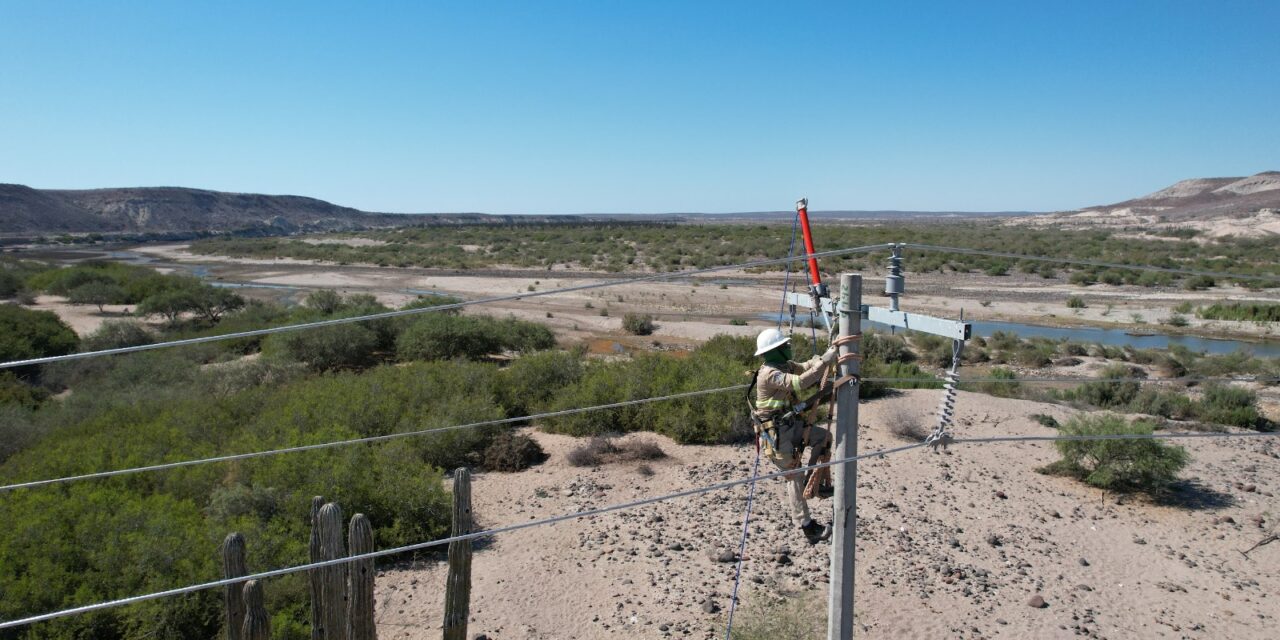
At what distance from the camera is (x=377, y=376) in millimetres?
16641

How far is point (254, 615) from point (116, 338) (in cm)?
2560

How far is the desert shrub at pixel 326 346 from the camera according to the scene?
21.2m

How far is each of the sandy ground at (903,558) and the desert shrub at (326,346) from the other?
10.7 metres

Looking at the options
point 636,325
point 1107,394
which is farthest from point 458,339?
point 1107,394

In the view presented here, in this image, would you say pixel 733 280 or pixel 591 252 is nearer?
pixel 733 280

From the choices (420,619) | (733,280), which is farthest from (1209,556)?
(733,280)

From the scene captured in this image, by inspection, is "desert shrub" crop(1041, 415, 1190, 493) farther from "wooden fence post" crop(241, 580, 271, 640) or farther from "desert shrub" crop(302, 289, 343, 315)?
"desert shrub" crop(302, 289, 343, 315)

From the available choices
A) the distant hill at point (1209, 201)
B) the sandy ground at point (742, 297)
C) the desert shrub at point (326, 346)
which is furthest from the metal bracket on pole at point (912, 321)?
Answer: the distant hill at point (1209, 201)

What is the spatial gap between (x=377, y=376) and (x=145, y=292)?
27.2 meters

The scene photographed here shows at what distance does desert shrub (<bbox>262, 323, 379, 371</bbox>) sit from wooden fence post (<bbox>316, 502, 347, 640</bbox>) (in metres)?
16.0

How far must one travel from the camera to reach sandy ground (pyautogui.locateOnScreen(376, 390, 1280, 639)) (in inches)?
335

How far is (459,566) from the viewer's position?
22.2 feet

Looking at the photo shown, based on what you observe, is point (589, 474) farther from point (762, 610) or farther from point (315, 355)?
point (315, 355)

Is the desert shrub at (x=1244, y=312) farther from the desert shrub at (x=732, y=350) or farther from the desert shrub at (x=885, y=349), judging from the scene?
the desert shrub at (x=732, y=350)
